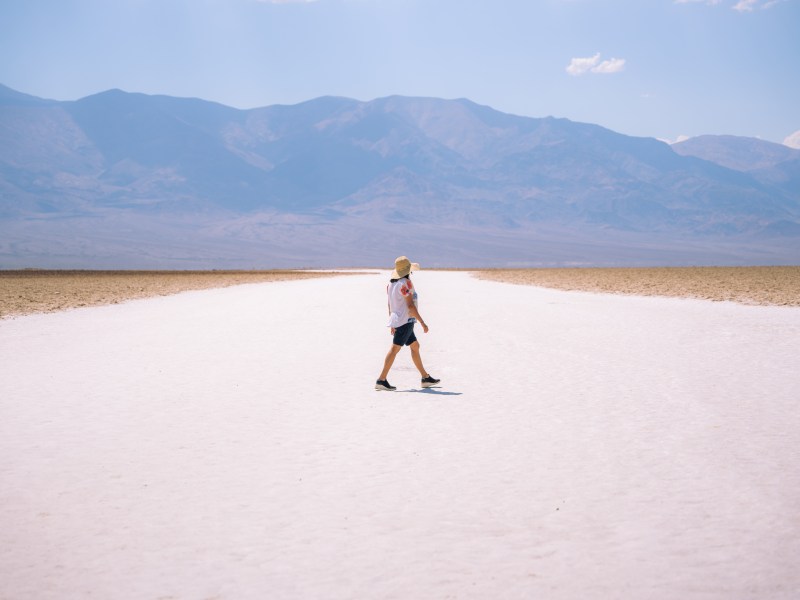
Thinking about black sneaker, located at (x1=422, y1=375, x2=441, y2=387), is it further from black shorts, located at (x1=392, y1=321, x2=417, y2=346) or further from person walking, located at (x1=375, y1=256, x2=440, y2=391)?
black shorts, located at (x1=392, y1=321, x2=417, y2=346)

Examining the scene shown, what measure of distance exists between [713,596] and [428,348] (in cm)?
1006

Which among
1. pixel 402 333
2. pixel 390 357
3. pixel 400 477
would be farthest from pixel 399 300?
pixel 400 477

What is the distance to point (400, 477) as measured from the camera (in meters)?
5.97

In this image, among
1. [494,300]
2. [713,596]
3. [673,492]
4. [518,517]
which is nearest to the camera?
[713,596]

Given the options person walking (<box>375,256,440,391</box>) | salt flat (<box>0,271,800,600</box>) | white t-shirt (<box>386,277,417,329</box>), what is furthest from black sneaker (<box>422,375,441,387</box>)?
white t-shirt (<box>386,277,417,329</box>)

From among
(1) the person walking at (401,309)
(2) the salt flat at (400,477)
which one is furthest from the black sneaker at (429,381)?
(1) the person walking at (401,309)

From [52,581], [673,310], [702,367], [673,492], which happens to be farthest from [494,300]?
[52,581]

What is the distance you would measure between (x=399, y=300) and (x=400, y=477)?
144 inches

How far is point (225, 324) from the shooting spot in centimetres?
1897

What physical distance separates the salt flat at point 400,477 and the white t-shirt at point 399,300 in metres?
0.92

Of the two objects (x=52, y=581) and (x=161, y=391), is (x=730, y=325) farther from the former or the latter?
(x=52, y=581)

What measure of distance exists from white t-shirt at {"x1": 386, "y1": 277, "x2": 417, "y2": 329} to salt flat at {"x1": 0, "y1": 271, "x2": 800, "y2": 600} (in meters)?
0.92

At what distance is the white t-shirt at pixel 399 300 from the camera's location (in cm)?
932

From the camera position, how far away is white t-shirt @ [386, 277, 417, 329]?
30.6 feet
